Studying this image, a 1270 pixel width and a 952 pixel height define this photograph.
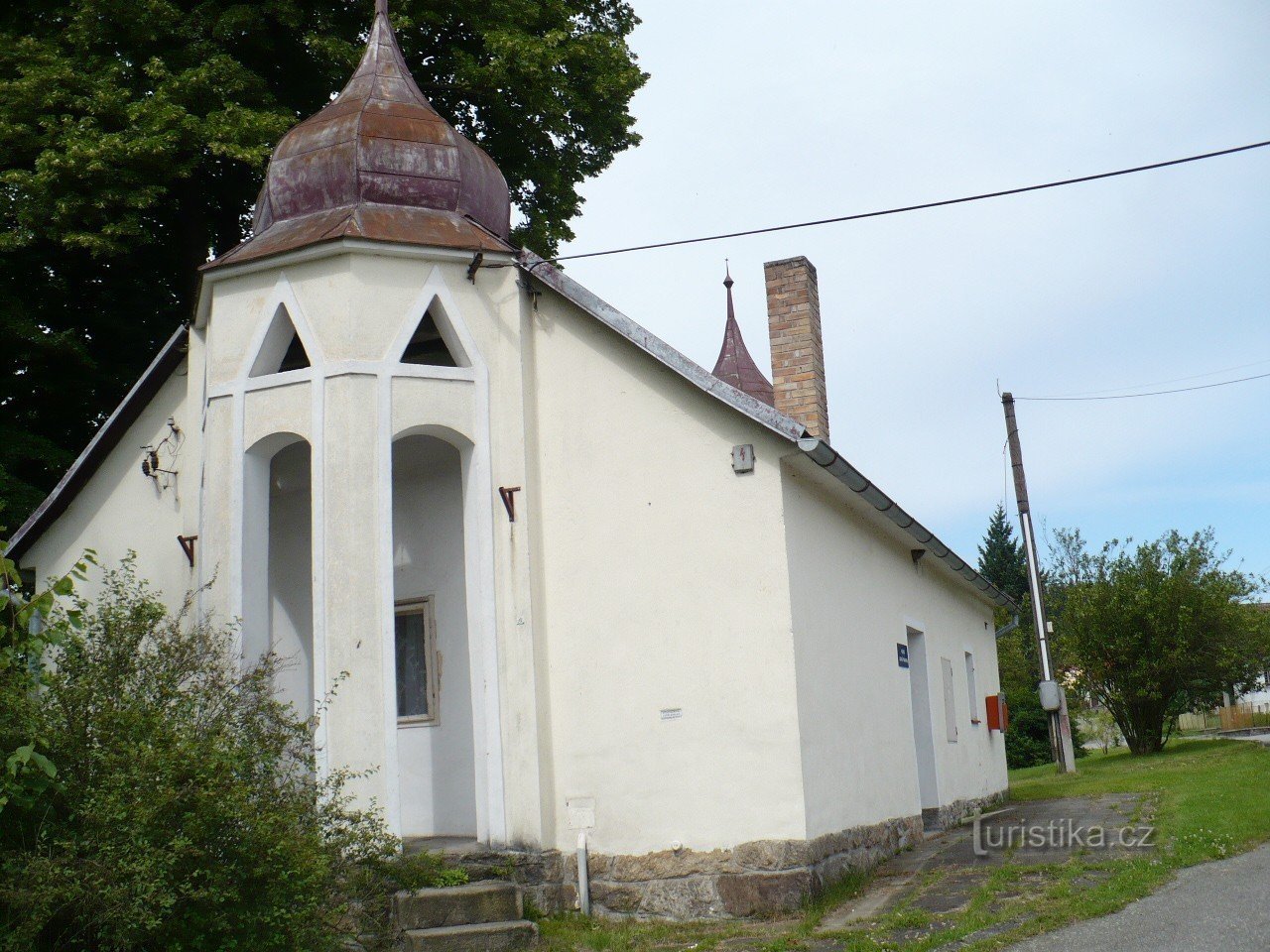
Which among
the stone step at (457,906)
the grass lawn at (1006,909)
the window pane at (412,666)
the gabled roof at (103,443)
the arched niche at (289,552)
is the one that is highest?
the gabled roof at (103,443)

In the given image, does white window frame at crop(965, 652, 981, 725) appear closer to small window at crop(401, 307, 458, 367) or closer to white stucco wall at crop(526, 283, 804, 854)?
white stucco wall at crop(526, 283, 804, 854)

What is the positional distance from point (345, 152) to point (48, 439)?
8921mm

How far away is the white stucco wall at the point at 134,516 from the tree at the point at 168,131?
102 inches

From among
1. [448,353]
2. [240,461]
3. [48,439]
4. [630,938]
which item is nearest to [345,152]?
[448,353]

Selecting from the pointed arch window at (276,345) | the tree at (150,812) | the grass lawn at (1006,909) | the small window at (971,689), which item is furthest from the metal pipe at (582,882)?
the small window at (971,689)

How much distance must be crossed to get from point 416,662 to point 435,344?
9.92 feet

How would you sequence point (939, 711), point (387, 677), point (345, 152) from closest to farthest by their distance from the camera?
point (387, 677), point (345, 152), point (939, 711)

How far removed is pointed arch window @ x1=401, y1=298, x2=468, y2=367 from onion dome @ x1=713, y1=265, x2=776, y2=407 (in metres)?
9.58

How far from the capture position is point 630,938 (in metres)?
9.02

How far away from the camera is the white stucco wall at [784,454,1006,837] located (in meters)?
10.4

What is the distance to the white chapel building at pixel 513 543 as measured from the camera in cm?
995

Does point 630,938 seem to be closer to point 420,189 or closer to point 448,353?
point 448,353

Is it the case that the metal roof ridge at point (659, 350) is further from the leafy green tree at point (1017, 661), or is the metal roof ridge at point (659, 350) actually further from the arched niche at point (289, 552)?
the leafy green tree at point (1017, 661)

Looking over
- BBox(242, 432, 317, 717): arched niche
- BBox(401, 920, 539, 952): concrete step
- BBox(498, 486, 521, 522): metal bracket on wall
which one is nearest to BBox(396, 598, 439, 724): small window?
BBox(242, 432, 317, 717): arched niche
